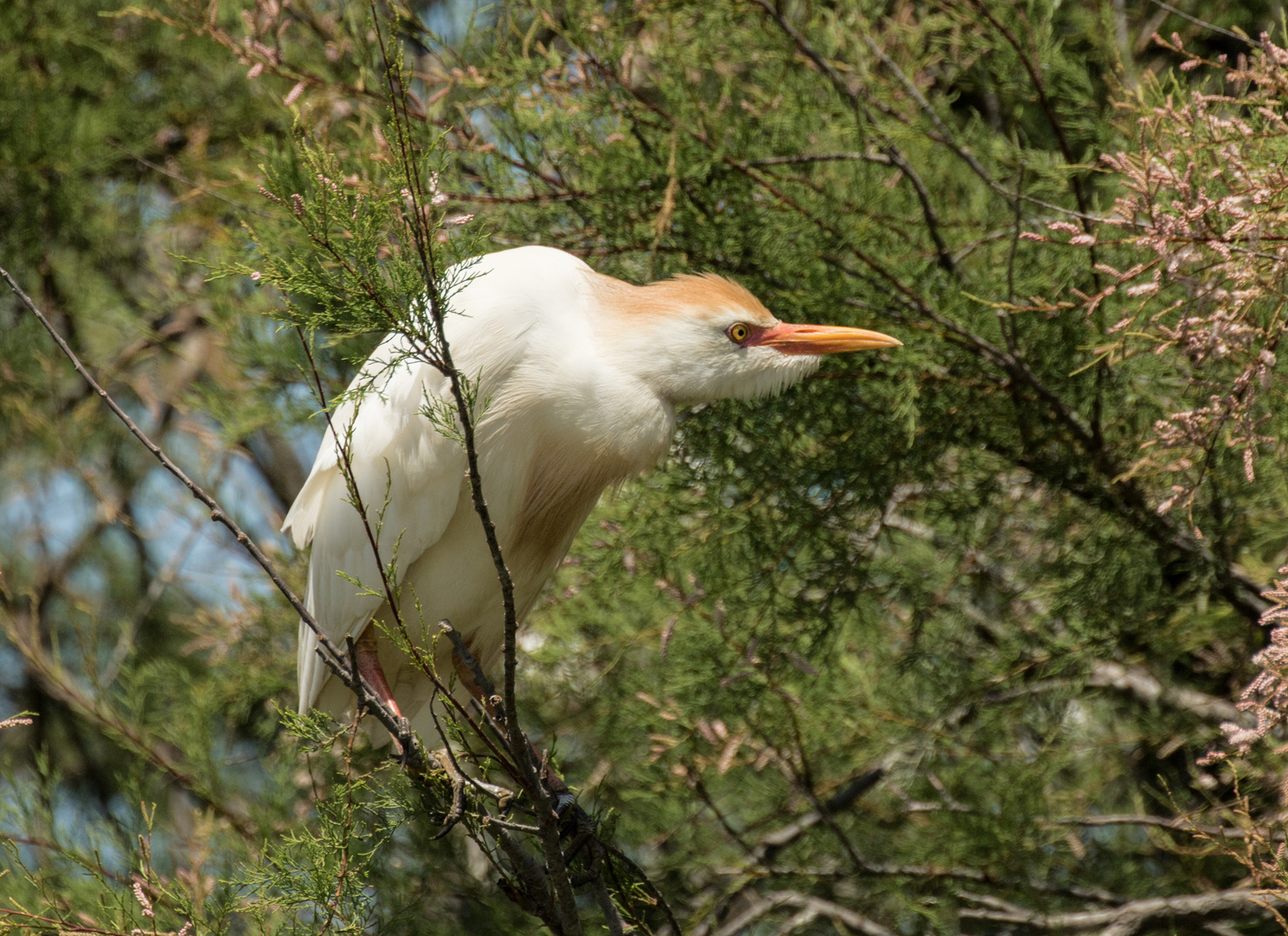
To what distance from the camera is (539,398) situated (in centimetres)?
241

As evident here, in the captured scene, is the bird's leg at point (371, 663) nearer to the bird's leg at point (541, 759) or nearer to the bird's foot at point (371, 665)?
the bird's foot at point (371, 665)

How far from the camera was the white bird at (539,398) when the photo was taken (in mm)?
2408

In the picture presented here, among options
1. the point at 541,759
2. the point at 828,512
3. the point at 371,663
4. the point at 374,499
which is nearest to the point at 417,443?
the point at 374,499

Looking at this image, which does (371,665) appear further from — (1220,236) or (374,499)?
(1220,236)

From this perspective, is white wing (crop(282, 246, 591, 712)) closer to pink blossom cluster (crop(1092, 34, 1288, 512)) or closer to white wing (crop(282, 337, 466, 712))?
white wing (crop(282, 337, 466, 712))

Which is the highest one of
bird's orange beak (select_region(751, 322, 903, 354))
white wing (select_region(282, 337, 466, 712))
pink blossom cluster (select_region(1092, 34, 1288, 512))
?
pink blossom cluster (select_region(1092, 34, 1288, 512))

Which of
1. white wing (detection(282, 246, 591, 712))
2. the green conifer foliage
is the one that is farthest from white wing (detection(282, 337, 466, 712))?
the green conifer foliage

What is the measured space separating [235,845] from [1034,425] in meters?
2.33

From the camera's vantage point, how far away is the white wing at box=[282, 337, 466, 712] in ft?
8.11

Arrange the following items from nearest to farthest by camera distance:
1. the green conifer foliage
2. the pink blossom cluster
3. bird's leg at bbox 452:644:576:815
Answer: the pink blossom cluster
bird's leg at bbox 452:644:576:815
the green conifer foliage

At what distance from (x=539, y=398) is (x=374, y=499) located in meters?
0.47

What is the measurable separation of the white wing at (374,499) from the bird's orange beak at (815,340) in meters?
0.70

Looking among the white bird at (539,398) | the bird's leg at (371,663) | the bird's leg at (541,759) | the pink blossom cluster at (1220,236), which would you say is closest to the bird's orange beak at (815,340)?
the white bird at (539,398)

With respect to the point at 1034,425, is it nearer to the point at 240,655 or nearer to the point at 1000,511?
the point at 1000,511
